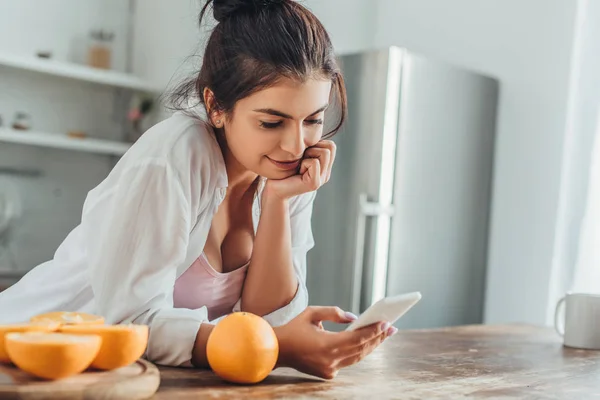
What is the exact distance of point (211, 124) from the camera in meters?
1.22

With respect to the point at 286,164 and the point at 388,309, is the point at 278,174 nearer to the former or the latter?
the point at 286,164

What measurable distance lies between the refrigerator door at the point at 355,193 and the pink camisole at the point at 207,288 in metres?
1.40

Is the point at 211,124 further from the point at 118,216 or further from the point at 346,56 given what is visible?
the point at 346,56

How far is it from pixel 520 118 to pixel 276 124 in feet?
6.82

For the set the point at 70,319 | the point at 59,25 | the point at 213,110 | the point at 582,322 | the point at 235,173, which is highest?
the point at 59,25

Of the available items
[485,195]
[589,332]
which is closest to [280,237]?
[589,332]

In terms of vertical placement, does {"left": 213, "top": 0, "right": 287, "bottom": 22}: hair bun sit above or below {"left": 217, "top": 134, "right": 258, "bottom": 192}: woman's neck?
above

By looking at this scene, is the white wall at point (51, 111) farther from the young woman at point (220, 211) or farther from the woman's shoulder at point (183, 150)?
the woman's shoulder at point (183, 150)

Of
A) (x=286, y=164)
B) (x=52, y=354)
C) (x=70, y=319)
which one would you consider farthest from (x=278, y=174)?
(x=52, y=354)

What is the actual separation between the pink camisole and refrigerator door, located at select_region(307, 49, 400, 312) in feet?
4.59

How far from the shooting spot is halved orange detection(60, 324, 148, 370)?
0.78 m

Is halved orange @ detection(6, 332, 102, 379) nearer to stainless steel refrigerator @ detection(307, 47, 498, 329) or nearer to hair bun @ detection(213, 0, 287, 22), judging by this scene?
hair bun @ detection(213, 0, 287, 22)

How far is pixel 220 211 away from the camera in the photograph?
130 cm

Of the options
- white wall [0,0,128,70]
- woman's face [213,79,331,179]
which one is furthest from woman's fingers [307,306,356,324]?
white wall [0,0,128,70]
